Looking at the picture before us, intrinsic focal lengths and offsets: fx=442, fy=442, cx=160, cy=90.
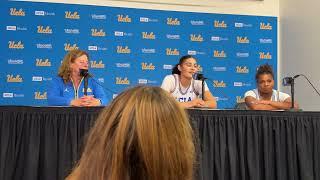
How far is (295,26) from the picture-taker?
6.01 metres

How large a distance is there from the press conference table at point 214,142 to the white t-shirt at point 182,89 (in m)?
1.06

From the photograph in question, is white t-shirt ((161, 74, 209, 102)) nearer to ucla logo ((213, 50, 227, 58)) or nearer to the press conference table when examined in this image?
the press conference table

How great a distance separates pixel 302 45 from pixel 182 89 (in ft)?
8.29

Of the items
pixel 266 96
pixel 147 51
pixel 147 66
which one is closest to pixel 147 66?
pixel 147 66

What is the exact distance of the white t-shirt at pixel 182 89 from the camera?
4.03m

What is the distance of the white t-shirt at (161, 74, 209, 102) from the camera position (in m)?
4.03

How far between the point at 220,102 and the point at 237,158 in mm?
2997

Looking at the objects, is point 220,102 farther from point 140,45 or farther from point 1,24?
point 1,24

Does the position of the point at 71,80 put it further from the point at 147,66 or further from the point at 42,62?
the point at 147,66

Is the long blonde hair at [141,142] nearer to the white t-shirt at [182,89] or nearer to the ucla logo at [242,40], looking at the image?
the white t-shirt at [182,89]

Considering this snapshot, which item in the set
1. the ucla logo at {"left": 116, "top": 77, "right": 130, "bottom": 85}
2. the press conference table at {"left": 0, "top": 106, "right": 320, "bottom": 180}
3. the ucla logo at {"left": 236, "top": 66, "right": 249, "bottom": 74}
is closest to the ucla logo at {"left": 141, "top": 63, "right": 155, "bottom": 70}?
the ucla logo at {"left": 116, "top": 77, "right": 130, "bottom": 85}

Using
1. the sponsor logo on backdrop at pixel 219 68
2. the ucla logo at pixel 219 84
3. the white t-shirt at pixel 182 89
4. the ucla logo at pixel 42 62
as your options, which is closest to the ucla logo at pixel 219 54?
the sponsor logo on backdrop at pixel 219 68

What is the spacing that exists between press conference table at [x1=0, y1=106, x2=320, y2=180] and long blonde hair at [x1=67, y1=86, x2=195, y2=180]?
1.81m

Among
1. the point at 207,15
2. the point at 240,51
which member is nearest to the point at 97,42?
the point at 207,15
